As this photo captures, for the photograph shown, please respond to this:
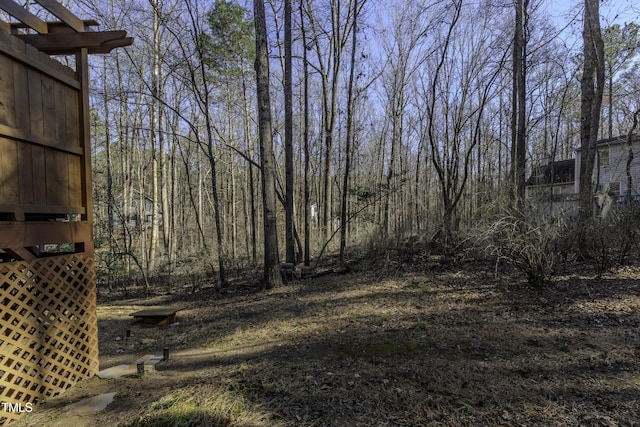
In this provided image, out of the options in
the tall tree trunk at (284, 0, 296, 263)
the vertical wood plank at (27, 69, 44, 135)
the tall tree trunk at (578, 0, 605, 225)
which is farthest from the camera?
the tall tree trunk at (284, 0, 296, 263)

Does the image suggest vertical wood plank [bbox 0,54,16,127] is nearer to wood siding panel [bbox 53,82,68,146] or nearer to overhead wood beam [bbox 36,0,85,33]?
wood siding panel [bbox 53,82,68,146]

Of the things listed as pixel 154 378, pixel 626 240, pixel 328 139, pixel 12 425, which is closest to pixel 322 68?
pixel 328 139

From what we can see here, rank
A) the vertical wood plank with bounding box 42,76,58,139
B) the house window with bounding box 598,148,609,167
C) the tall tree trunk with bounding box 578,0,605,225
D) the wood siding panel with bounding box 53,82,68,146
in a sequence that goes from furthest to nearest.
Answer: the house window with bounding box 598,148,609,167, the tall tree trunk with bounding box 578,0,605,225, the wood siding panel with bounding box 53,82,68,146, the vertical wood plank with bounding box 42,76,58,139

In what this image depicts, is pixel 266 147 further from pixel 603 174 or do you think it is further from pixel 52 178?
pixel 603 174

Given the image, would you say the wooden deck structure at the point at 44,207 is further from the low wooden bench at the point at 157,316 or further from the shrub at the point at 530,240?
the shrub at the point at 530,240

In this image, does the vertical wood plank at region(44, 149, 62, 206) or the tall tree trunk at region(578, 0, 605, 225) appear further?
the tall tree trunk at region(578, 0, 605, 225)

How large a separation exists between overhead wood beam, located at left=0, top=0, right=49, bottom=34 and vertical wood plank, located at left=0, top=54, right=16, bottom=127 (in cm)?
41

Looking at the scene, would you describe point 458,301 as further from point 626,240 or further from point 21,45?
point 21,45

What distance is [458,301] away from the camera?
17.7ft

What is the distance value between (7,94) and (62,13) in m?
1.12

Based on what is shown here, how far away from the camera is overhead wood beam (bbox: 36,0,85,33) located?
3.17m

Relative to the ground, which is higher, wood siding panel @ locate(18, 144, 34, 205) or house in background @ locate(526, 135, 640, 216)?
house in background @ locate(526, 135, 640, 216)

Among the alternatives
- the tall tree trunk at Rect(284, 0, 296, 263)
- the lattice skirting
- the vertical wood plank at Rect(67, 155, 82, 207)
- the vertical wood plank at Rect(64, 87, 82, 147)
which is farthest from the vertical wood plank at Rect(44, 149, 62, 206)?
the tall tree trunk at Rect(284, 0, 296, 263)

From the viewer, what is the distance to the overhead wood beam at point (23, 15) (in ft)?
9.20
